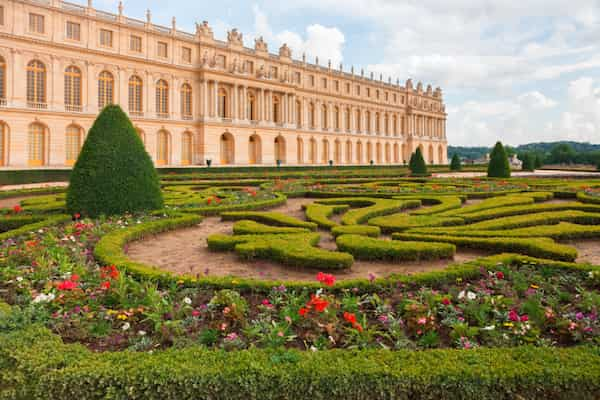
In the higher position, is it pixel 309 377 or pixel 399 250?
pixel 399 250

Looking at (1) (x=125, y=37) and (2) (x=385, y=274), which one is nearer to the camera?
(2) (x=385, y=274)

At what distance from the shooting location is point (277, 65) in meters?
46.6

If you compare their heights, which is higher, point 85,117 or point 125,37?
point 125,37

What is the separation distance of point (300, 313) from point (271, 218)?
5.40m

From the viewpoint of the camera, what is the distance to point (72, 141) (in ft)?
105

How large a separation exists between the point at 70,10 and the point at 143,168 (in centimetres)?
2887

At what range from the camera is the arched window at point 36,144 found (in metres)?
30.0

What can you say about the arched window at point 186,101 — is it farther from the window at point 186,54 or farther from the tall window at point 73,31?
the tall window at point 73,31

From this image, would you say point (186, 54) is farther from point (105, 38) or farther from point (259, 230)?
point (259, 230)

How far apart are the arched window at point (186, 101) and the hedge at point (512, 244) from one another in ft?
116

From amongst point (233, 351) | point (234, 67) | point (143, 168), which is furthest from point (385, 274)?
point (234, 67)

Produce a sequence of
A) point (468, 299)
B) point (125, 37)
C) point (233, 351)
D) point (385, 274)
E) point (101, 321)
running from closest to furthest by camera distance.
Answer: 1. point (233, 351)
2. point (101, 321)
3. point (468, 299)
4. point (385, 274)
5. point (125, 37)

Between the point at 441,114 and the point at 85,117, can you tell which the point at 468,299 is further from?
the point at 441,114

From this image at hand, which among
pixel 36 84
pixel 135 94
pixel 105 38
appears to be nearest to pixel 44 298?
pixel 36 84
